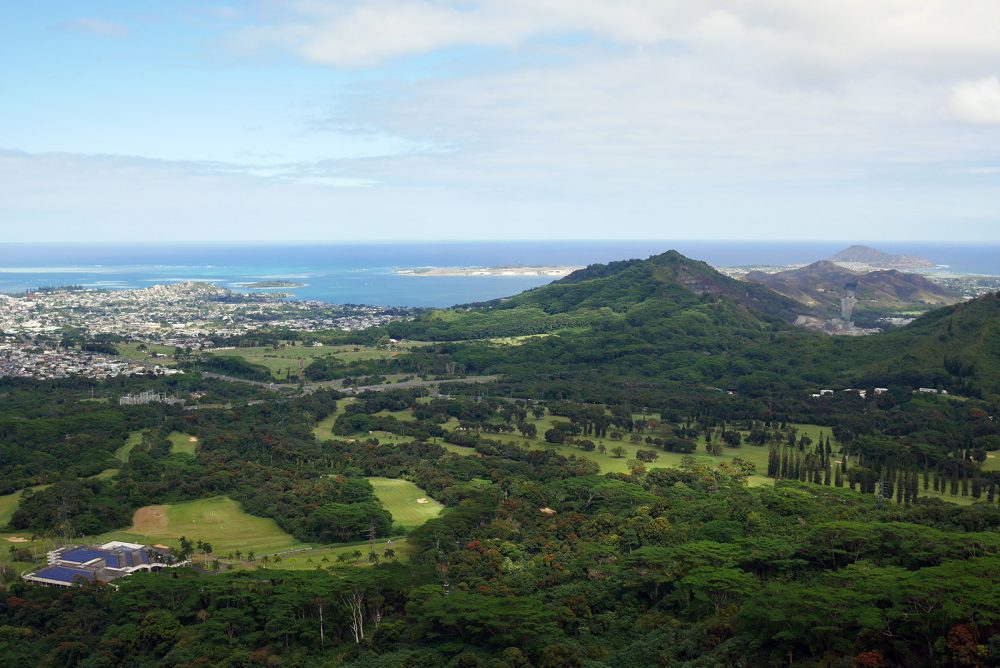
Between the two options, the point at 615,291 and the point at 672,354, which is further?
the point at 615,291

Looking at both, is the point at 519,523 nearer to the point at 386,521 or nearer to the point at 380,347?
the point at 386,521

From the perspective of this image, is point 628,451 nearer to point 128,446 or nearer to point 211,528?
point 211,528

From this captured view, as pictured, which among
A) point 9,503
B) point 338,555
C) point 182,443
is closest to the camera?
point 338,555

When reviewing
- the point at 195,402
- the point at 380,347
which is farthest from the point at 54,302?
the point at 195,402

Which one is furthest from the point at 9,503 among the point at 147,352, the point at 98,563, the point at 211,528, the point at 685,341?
the point at 685,341

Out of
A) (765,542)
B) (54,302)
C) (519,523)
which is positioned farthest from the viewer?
(54,302)

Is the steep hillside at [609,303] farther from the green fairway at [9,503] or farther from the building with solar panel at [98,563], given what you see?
the building with solar panel at [98,563]

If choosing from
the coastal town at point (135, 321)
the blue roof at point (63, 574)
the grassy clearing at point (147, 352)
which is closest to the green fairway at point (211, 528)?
the blue roof at point (63, 574)
